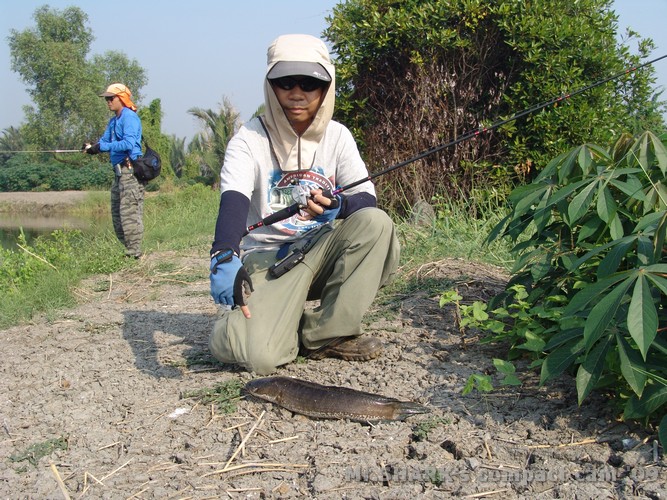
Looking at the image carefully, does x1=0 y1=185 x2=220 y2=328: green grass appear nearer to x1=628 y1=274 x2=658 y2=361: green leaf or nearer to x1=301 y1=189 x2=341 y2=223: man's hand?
x1=301 y1=189 x2=341 y2=223: man's hand

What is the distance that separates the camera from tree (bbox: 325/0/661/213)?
5457mm

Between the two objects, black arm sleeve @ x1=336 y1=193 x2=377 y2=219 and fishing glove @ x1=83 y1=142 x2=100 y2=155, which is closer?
black arm sleeve @ x1=336 y1=193 x2=377 y2=219

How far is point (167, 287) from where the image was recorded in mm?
5430

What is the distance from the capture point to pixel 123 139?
6.44 metres

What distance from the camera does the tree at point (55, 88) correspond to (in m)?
33.7

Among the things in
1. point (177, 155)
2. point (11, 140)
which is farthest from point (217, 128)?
point (11, 140)

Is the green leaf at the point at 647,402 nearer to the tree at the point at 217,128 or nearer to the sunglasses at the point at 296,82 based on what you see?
the sunglasses at the point at 296,82

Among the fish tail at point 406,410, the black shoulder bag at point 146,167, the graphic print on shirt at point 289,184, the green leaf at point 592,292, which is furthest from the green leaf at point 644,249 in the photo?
the black shoulder bag at point 146,167

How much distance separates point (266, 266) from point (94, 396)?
1.04m

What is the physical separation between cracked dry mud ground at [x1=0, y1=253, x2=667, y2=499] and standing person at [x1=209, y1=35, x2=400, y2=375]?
18cm

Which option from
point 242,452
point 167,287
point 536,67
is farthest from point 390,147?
point 242,452

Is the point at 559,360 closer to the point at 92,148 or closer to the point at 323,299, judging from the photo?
the point at 323,299

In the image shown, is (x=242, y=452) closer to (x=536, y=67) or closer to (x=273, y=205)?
(x=273, y=205)

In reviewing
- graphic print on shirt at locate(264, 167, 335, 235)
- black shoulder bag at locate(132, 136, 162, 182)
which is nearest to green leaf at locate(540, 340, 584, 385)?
graphic print on shirt at locate(264, 167, 335, 235)
